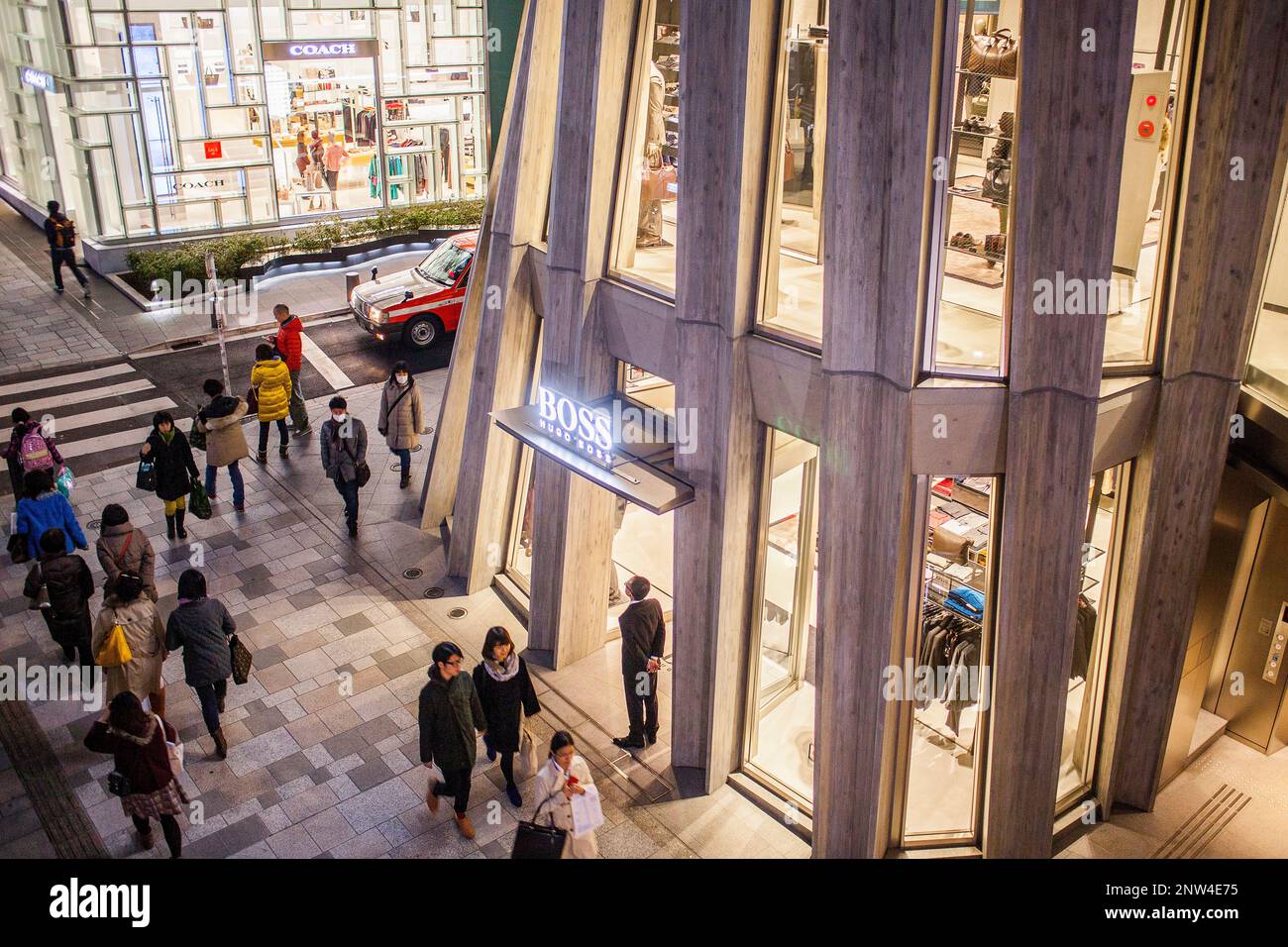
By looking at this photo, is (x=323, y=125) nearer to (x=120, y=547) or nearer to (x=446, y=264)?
(x=446, y=264)

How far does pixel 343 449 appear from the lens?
48.2 feet

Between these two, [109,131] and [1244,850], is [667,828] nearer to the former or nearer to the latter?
[1244,850]

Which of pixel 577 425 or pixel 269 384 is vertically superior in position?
pixel 577 425

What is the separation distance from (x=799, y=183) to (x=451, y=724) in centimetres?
549

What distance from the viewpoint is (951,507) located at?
991cm

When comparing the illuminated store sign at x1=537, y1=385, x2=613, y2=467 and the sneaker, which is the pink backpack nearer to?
the illuminated store sign at x1=537, y1=385, x2=613, y2=467

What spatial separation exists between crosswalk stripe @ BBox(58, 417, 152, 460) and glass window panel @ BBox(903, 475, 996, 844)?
12377 millimetres

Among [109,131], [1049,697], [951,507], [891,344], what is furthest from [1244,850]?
[109,131]

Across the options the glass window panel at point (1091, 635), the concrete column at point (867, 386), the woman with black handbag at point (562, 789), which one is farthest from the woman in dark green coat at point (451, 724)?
the glass window panel at point (1091, 635)

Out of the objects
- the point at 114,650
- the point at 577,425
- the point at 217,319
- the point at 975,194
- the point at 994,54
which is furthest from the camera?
the point at 217,319

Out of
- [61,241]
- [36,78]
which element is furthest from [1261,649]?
[36,78]

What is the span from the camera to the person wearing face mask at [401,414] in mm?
15531

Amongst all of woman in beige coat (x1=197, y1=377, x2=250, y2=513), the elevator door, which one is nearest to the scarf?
woman in beige coat (x1=197, y1=377, x2=250, y2=513)

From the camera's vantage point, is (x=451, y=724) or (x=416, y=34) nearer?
(x=451, y=724)
